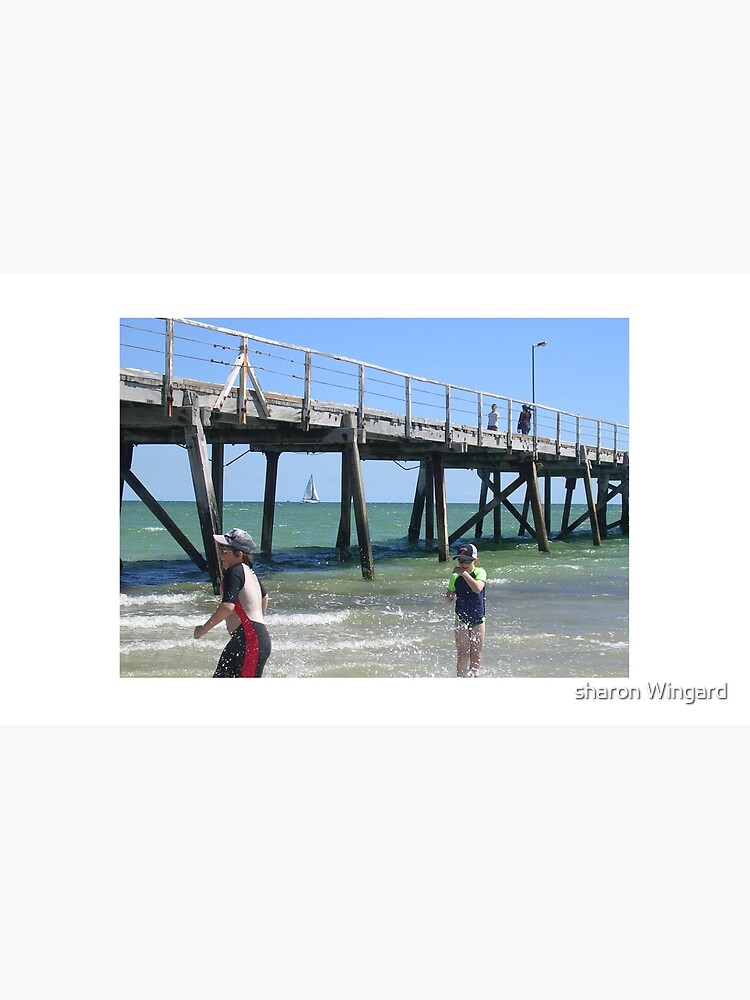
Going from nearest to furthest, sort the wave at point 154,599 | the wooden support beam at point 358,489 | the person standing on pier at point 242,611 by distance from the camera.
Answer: the person standing on pier at point 242,611
the wave at point 154,599
the wooden support beam at point 358,489

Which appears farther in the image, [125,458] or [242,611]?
[125,458]

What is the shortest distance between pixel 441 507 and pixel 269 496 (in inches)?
179

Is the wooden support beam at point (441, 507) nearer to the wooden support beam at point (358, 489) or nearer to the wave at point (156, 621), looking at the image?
the wooden support beam at point (358, 489)

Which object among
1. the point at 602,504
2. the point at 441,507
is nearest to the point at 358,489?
the point at 441,507

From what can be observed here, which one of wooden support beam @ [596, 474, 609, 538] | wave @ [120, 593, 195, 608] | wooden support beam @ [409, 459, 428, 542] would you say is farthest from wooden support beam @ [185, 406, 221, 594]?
wooden support beam @ [596, 474, 609, 538]

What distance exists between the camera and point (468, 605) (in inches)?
296

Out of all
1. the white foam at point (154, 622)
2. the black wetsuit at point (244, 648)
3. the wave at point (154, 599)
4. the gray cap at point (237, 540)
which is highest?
the gray cap at point (237, 540)

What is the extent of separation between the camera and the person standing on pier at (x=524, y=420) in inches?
805

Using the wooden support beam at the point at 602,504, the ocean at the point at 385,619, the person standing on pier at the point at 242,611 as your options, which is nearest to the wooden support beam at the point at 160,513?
the ocean at the point at 385,619

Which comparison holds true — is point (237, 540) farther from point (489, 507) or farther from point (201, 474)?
point (489, 507)

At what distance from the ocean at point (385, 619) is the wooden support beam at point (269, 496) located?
839mm

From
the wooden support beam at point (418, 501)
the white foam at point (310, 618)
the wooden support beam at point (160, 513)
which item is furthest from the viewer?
the wooden support beam at point (418, 501)
